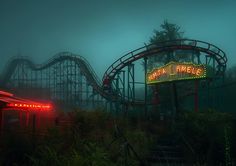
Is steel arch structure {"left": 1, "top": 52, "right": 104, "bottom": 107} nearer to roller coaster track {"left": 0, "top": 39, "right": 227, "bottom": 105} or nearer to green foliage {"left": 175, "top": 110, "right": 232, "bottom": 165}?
roller coaster track {"left": 0, "top": 39, "right": 227, "bottom": 105}

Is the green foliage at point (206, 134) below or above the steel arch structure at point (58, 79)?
below

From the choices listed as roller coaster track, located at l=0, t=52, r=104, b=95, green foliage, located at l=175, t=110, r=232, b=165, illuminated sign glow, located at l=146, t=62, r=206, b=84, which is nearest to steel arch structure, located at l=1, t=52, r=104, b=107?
roller coaster track, located at l=0, t=52, r=104, b=95

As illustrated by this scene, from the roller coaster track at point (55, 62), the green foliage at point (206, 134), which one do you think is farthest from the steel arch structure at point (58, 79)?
the green foliage at point (206, 134)

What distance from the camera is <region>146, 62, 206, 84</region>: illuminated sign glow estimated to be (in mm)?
19031

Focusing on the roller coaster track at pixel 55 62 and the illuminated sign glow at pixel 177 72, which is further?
the roller coaster track at pixel 55 62

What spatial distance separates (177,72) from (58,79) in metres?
29.1

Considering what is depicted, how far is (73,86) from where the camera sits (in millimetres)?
43250

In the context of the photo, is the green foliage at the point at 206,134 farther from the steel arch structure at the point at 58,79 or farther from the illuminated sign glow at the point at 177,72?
the steel arch structure at the point at 58,79

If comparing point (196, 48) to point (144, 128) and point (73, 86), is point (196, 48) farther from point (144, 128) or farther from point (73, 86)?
point (73, 86)

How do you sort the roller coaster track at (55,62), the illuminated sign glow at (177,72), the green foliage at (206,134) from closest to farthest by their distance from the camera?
the green foliage at (206,134)
the illuminated sign glow at (177,72)
the roller coaster track at (55,62)

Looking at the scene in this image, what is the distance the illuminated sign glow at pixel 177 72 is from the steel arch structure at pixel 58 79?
46.8ft

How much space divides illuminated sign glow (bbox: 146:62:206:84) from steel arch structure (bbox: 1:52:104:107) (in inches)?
562

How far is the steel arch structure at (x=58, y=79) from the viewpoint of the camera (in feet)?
130

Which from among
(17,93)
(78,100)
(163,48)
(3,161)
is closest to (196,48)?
(163,48)
